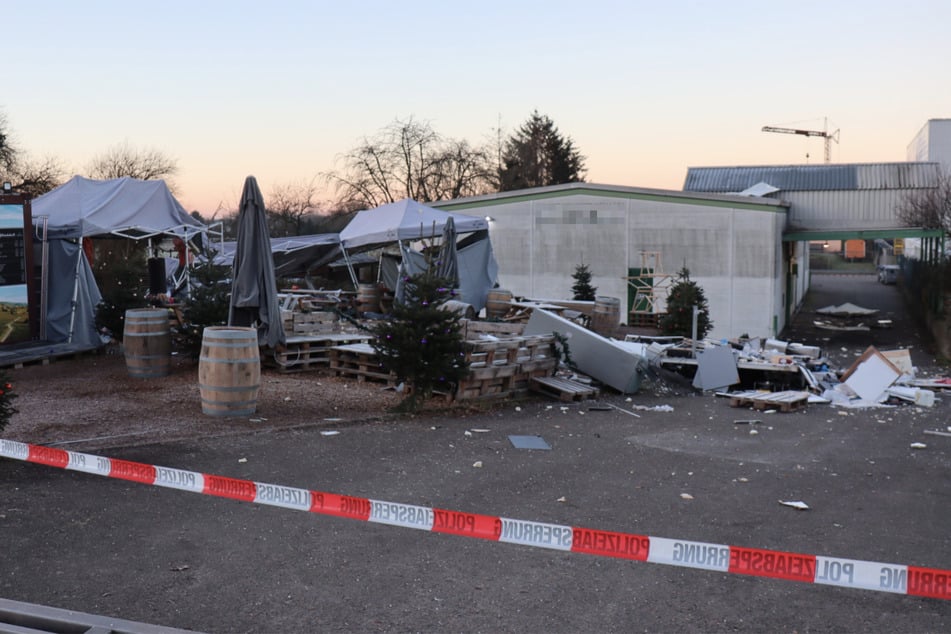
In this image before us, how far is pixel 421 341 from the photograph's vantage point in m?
11.5

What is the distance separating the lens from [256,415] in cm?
1107

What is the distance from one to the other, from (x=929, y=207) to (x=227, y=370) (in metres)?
26.9

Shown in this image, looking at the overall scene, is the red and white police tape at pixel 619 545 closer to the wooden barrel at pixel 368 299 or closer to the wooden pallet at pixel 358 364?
the wooden pallet at pixel 358 364

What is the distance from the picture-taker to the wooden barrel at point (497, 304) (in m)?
20.2

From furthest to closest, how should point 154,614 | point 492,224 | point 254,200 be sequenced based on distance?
point 492,224
point 254,200
point 154,614

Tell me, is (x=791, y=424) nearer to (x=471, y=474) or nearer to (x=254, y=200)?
(x=471, y=474)

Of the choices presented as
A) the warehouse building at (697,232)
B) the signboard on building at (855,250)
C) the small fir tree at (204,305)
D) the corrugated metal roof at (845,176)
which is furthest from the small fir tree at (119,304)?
the signboard on building at (855,250)

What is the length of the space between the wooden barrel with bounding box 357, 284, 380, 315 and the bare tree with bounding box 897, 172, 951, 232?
18.4 m

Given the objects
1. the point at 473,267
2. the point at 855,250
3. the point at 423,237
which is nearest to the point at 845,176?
the point at 473,267

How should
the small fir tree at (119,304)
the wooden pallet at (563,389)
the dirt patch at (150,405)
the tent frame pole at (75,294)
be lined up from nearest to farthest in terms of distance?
the dirt patch at (150,405) < the wooden pallet at (563,389) < the small fir tree at (119,304) < the tent frame pole at (75,294)

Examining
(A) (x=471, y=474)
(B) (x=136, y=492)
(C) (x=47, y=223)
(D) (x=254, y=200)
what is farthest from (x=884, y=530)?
(C) (x=47, y=223)

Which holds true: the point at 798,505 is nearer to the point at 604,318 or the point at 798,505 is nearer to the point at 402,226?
the point at 604,318

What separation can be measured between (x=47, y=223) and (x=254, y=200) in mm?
6574

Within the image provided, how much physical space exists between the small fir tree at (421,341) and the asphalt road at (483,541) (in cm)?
68
